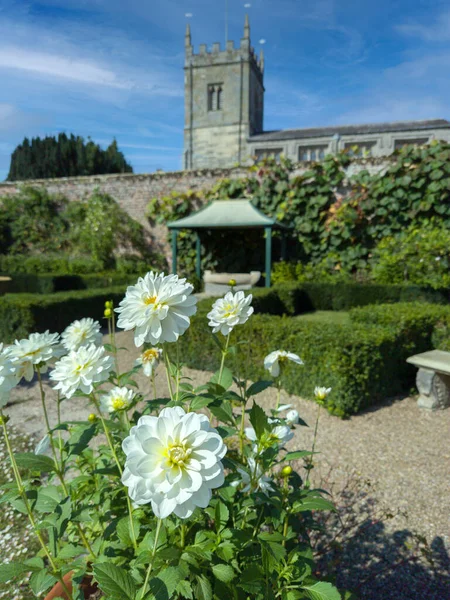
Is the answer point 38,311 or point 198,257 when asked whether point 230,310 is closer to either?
point 38,311

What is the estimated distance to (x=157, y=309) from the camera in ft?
3.46

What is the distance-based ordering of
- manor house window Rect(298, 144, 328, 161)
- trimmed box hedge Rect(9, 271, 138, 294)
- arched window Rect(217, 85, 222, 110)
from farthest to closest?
arched window Rect(217, 85, 222, 110), manor house window Rect(298, 144, 328, 161), trimmed box hedge Rect(9, 271, 138, 294)

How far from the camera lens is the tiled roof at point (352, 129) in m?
26.0

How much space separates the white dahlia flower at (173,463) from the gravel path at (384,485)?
2.18ft

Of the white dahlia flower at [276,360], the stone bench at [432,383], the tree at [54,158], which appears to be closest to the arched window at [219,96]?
the tree at [54,158]

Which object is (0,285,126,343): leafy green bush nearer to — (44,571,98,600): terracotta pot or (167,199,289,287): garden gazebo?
(167,199,289,287): garden gazebo

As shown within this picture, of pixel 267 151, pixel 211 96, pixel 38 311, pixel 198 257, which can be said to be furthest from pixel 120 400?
pixel 211 96

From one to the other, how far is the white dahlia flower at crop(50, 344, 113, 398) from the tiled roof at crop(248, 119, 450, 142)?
28.9 m

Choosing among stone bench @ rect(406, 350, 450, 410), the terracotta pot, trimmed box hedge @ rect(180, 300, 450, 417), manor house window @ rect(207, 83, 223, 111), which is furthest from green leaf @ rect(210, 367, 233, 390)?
manor house window @ rect(207, 83, 223, 111)

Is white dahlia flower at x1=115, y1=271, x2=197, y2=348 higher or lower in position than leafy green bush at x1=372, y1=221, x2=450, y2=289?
higher

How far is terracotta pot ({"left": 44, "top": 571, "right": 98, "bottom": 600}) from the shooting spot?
4.72 ft

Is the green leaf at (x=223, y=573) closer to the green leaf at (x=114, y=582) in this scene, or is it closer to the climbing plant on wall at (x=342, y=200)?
the green leaf at (x=114, y=582)

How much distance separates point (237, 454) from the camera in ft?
7.75

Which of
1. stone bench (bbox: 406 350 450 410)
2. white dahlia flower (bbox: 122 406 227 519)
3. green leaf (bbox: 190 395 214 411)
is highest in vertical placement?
white dahlia flower (bbox: 122 406 227 519)
